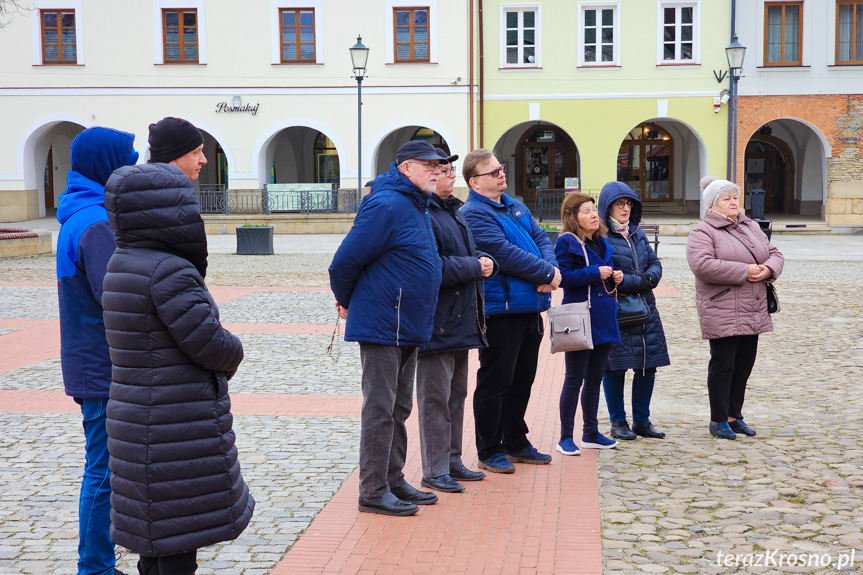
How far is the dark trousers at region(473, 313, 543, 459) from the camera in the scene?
5.74 m

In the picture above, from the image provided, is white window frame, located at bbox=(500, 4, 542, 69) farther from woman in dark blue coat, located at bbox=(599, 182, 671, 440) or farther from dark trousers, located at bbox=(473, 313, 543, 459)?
dark trousers, located at bbox=(473, 313, 543, 459)

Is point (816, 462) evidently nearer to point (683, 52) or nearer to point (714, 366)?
point (714, 366)

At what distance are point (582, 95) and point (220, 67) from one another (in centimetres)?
1144

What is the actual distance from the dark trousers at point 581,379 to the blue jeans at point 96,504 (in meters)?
3.20

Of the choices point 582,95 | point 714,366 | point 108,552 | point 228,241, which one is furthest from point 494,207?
point 582,95

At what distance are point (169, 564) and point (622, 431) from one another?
402 centimetres

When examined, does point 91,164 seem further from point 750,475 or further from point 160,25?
point 160,25

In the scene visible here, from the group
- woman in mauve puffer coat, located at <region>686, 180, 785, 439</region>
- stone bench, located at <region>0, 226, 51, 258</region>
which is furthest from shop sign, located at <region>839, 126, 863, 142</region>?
woman in mauve puffer coat, located at <region>686, 180, 785, 439</region>

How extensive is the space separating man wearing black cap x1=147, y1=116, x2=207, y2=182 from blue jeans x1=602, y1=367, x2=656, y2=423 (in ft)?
12.1

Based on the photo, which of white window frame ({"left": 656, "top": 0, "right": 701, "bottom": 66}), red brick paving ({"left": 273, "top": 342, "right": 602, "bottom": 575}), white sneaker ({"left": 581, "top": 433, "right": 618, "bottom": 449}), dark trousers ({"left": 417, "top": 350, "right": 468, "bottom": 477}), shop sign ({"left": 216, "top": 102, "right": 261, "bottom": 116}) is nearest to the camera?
red brick paving ({"left": 273, "top": 342, "right": 602, "bottom": 575})

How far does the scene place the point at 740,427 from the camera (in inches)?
263

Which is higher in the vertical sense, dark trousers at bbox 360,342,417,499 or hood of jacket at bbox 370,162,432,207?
hood of jacket at bbox 370,162,432,207

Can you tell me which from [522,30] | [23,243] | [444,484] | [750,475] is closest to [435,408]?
[444,484]

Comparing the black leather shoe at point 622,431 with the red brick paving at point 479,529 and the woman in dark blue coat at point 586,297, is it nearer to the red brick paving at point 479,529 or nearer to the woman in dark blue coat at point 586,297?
the woman in dark blue coat at point 586,297
